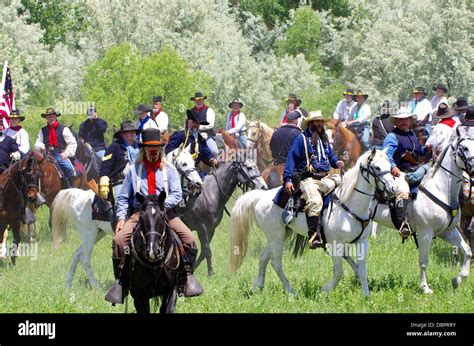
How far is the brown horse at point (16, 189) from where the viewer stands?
68.4ft

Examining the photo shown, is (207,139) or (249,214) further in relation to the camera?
(207,139)

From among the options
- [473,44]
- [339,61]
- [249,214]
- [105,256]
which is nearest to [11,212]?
[105,256]

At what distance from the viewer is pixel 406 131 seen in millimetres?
17172

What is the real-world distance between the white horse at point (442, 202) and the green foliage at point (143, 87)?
18552mm

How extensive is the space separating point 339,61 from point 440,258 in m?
47.7

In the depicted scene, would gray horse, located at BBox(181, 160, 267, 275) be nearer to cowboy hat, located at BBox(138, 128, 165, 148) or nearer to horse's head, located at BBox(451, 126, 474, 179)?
horse's head, located at BBox(451, 126, 474, 179)

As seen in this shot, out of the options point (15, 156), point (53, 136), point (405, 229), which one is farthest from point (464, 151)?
point (53, 136)

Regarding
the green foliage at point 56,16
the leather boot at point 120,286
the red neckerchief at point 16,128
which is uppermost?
the green foliage at point 56,16

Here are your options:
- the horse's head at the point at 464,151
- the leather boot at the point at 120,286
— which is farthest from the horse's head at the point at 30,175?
the leather boot at the point at 120,286

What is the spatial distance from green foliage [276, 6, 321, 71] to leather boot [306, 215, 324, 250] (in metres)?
48.4

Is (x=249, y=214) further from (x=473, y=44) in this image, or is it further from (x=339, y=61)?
(x=339, y=61)

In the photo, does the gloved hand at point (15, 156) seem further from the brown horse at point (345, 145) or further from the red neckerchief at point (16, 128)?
the brown horse at point (345, 145)

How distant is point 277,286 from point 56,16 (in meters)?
54.6
